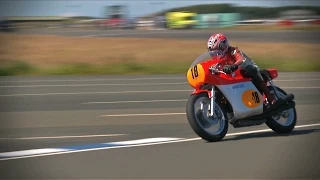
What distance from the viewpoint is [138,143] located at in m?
7.04

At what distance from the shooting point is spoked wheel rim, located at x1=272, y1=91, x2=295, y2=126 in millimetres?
7535

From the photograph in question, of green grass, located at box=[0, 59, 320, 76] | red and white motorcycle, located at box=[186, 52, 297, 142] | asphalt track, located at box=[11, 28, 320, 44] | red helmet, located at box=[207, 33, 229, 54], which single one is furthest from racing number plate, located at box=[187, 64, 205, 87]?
asphalt track, located at box=[11, 28, 320, 44]

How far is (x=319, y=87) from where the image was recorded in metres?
13.6

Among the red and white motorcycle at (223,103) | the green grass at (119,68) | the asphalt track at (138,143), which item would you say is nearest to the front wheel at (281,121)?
the red and white motorcycle at (223,103)

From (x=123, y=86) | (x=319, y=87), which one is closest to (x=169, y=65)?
(x=123, y=86)

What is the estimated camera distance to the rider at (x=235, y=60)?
23.0 feet

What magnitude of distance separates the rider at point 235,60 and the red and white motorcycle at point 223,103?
0.23ft

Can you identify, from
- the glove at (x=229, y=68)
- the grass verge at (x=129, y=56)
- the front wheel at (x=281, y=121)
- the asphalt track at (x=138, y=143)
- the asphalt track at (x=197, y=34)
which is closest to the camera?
the asphalt track at (x=138, y=143)

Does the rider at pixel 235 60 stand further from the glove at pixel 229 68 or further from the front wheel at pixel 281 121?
the front wheel at pixel 281 121

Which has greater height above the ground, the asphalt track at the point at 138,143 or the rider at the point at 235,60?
the rider at the point at 235,60

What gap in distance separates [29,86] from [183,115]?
24.7 feet

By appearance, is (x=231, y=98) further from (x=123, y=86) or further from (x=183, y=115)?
(x=123, y=86)

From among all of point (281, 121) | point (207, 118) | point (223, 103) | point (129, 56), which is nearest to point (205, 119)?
point (207, 118)

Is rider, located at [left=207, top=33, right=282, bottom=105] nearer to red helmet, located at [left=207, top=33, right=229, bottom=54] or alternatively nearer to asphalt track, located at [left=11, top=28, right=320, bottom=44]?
red helmet, located at [left=207, top=33, right=229, bottom=54]
